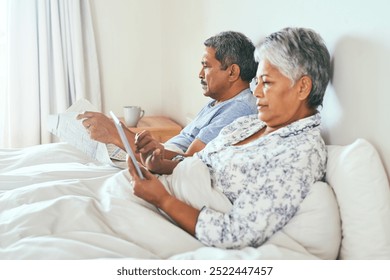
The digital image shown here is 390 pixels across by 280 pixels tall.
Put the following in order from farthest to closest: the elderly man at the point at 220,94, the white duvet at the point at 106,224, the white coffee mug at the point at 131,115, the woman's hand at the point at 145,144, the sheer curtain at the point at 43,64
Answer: the sheer curtain at the point at 43,64 → the white coffee mug at the point at 131,115 → the elderly man at the point at 220,94 → the woman's hand at the point at 145,144 → the white duvet at the point at 106,224

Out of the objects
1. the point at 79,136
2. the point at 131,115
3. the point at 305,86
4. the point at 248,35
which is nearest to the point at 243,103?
the point at 248,35

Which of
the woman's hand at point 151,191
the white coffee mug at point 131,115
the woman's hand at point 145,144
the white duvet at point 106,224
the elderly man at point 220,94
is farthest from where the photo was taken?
the white coffee mug at point 131,115

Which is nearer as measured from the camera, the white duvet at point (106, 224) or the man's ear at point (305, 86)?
the white duvet at point (106, 224)

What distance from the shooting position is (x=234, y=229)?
904 mm

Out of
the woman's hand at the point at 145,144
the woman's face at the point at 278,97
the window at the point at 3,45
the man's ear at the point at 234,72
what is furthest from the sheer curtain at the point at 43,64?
the woman's face at the point at 278,97

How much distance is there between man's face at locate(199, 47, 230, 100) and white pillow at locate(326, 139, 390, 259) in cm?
67

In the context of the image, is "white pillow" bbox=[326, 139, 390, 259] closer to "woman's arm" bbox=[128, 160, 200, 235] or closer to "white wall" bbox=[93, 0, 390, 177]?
"white wall" bbox=[93, 0, 390, 177]

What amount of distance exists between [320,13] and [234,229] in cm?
60

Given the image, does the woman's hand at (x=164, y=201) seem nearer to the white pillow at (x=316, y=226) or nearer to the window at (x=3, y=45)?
the white pillow at (x=316, y=226)

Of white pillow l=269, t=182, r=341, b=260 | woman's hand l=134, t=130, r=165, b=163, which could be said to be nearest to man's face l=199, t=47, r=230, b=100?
woman's hand l=134, t=130, r=165, b=163

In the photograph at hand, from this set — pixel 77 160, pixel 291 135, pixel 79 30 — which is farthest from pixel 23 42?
pixel 291 135

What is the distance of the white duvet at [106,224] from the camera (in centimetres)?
87

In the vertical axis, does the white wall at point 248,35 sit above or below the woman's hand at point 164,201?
above

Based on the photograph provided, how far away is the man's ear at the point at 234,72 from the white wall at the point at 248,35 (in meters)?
0.14
